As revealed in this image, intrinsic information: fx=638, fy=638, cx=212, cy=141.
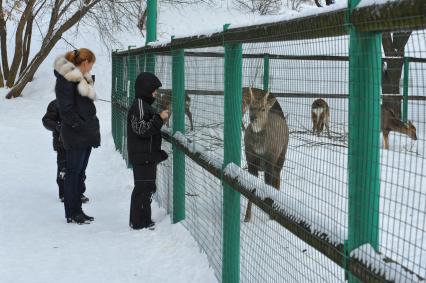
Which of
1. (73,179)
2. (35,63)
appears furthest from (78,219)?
(35,63)

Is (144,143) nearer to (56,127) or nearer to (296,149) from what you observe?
(56,127)

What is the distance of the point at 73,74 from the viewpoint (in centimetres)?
596

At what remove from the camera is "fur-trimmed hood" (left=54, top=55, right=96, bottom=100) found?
5.96 meters

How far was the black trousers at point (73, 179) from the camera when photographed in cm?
630

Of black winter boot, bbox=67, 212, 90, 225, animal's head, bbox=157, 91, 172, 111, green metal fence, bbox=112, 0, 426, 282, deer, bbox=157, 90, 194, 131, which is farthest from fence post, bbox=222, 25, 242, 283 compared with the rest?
black winter boot, bbox=67, 212, 90, 225

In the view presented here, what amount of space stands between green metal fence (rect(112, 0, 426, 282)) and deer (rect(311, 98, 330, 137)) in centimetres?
1

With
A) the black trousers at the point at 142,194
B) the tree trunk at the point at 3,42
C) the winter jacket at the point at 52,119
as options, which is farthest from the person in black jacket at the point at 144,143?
the tree trunk at the point at 3,42

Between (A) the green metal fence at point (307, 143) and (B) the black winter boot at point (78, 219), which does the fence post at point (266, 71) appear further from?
(B) the black winter boot at point (78, 219)

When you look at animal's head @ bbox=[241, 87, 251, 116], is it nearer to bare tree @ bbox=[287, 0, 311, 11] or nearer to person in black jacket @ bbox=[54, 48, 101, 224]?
person in black jacket @ bbox=[54, 48, 101, 224]

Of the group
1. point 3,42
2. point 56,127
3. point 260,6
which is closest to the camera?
point 56,127

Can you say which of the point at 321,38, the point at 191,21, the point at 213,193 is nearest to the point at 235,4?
the point at 191,21

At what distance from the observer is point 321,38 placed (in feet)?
8.61

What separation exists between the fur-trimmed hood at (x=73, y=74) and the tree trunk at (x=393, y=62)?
3995mm

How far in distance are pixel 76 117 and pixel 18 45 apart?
51.9ft
